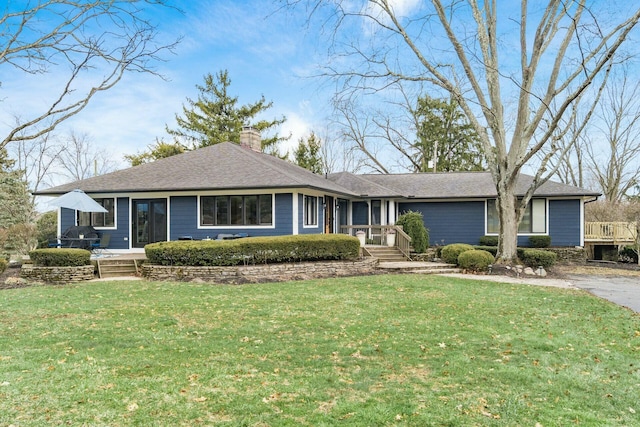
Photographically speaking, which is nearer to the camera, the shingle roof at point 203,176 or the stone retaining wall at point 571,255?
the shingle roof at point 203,176

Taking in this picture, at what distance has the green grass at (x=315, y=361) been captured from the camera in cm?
382

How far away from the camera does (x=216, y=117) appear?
34.5 metres

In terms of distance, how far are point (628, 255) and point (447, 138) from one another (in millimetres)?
17111

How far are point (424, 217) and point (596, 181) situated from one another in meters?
20.9

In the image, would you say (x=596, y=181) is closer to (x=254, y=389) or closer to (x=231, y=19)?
(x=231, y=19)

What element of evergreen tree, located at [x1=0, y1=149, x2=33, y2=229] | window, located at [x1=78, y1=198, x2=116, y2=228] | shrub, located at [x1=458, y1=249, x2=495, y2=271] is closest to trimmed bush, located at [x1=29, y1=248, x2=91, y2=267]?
window, located at [x1=78, y1=198, x2=116, y2=228]

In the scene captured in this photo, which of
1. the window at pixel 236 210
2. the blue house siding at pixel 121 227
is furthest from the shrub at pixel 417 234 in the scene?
the blue house siding at pixel 121 227

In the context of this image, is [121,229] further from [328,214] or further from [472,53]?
[472,53]

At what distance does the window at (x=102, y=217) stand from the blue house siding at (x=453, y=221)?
1302 centimetres

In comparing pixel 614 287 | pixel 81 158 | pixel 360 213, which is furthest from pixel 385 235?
pixel 81 158

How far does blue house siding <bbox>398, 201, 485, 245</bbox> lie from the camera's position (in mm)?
20641

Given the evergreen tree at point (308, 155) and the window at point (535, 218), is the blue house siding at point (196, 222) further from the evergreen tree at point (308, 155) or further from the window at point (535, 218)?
the evergreen tree at point (308, 155)

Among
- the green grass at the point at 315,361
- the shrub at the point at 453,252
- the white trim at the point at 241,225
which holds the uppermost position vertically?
the white trim at the point at 241,225

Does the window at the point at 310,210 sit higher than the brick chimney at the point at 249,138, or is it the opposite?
the brick chimney at the point at 249,138
